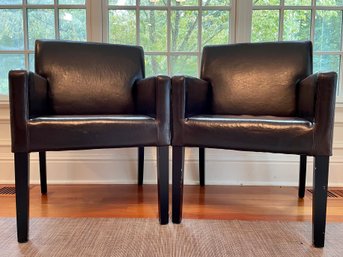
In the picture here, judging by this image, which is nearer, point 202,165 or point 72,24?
point 202,165

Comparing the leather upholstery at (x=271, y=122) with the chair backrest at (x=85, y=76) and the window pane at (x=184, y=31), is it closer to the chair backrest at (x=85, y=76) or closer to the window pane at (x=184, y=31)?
the chair backrest at (x=85, y=76)

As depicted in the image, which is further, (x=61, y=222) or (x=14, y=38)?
(x=14, y=38)

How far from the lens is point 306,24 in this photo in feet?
6.30

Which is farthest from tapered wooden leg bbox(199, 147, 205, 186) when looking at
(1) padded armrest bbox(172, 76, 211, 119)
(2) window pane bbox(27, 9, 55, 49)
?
(2) window pane bbox(27, 9, 55, 49)

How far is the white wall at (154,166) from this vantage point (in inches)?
74.8

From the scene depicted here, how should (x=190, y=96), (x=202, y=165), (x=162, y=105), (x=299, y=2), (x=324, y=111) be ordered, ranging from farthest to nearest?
(x=299, y=2) < (x=202, y=165) < (x=190, y=96) < (x=162, y=105) < (x=324, y=111)

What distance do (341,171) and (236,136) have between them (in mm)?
1154

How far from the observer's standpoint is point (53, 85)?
59.2 inches

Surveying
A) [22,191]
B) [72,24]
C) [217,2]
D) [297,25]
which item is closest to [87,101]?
[22,191]

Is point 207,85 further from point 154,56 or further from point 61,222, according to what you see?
point 61,222

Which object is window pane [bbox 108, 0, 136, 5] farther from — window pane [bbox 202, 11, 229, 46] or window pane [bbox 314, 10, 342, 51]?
window pane [bbox 314, 10, 342, 51]

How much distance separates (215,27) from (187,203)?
3.66ft

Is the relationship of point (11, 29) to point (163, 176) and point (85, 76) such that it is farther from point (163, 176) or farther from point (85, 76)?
point (163, 176)

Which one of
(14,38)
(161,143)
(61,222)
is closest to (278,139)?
(161,143)
